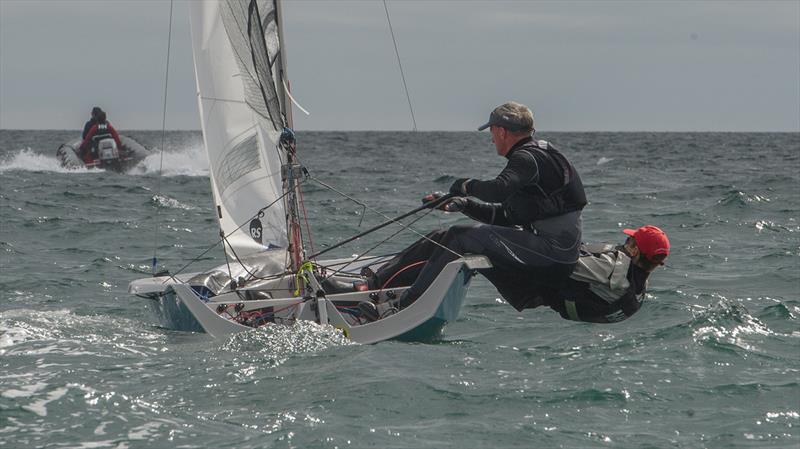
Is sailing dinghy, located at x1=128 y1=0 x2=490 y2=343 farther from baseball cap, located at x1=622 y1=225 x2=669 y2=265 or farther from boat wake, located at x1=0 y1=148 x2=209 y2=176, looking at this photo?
boat wake, located at x1=0 y1=148 x2=209 y2=176

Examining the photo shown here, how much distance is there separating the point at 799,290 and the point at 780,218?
21.5 ft

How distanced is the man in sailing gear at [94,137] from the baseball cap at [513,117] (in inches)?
791

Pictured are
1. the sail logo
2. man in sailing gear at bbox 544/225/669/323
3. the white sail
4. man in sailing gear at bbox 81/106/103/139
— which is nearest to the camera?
man in sailing gear at bbox 544/225/669/323

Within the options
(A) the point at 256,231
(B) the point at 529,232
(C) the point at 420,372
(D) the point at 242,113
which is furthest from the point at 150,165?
(C) the point at 420,372

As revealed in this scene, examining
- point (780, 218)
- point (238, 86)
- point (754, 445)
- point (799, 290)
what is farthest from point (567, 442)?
point (780, 218)

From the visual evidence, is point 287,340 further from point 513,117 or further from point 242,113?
point 242,113

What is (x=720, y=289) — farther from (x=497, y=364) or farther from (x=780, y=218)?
(x=780, y=218)

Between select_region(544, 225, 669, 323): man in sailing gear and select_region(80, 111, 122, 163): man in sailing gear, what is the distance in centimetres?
2021

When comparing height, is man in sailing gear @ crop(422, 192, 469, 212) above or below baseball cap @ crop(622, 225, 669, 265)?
above

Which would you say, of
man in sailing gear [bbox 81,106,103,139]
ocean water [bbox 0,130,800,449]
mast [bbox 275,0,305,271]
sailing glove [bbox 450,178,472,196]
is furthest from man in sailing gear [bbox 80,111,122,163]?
sailing glove [bbox 450,178,472,196]

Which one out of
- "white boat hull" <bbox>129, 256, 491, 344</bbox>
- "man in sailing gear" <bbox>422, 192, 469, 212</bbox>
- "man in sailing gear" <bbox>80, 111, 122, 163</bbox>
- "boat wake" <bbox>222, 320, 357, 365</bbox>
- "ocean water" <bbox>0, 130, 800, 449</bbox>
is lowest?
"ocean water" <bbox>0, 130, 800, 449</bbox>

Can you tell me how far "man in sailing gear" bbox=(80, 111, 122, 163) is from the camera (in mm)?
25897

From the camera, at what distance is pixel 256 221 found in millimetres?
9164

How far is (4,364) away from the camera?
655 cm
